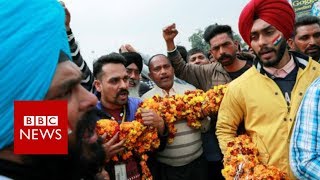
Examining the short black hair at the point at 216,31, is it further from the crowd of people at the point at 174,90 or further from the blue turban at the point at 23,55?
the blue turban at the point at 23,55

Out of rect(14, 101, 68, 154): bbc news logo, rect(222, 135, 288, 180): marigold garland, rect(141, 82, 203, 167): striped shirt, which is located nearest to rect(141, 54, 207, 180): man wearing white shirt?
rect(141, 82, 203, 167): striped shirt

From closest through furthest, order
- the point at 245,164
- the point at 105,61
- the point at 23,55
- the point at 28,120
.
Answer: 1. the point at 23,55
2. the point at 28,120
3. the point at 245,164
4. the point at 105,61

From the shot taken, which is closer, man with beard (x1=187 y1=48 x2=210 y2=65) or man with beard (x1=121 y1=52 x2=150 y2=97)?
man with beard (x1=121 y1=52 x2=150 y2=97)

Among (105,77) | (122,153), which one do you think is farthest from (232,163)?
(105,77)

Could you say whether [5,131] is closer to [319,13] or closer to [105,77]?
[105,77]

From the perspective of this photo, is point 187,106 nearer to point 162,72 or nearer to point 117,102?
point 117,102

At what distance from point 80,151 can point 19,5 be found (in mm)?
614

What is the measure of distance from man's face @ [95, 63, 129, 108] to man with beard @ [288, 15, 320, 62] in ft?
7.71

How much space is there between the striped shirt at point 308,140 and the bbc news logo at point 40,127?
1.36m

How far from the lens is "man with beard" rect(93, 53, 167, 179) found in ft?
10.9

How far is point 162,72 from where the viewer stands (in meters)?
4.47

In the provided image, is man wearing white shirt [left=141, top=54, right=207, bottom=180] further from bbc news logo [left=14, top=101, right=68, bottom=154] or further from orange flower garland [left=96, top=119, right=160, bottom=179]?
bbc news logo [left=14, top=101, right=68, bottom=154]

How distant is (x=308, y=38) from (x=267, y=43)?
1993 mm

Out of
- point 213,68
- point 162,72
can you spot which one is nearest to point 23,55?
point 162,72
